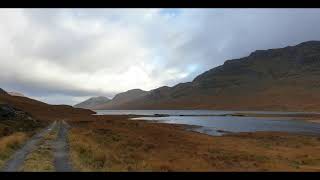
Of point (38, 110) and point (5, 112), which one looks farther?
point (38, 110)

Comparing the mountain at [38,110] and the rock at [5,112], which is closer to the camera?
the rock at [5,112]

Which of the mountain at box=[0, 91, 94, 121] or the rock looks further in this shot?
the mountain at box=[0, 91, 94, 121]

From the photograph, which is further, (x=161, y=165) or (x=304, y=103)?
(x=304, y=103)

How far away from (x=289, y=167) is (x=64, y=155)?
37.1 ft

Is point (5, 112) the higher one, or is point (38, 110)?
point (38, 110)

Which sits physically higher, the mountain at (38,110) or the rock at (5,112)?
the mountain at (38,110)

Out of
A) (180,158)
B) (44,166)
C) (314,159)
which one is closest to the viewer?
(44,166)

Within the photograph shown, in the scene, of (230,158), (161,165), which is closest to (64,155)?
(161,165)

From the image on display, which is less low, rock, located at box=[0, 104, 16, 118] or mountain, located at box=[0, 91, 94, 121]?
mountain, located at box=[0, 91, 94, 121]
